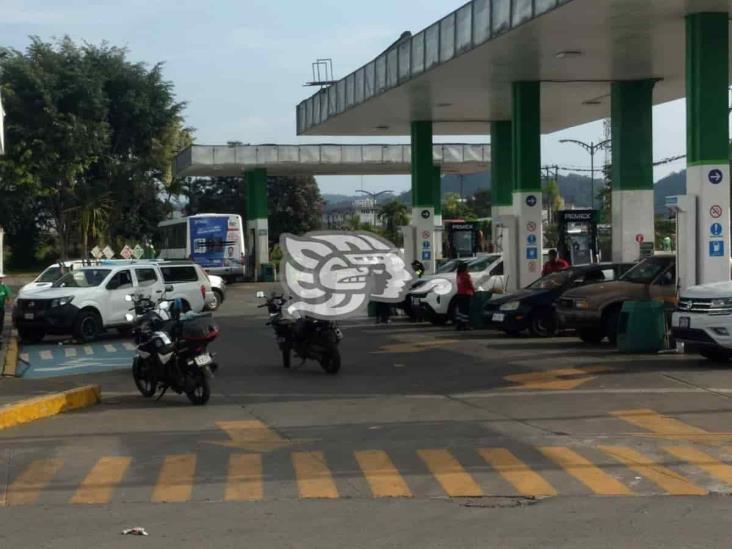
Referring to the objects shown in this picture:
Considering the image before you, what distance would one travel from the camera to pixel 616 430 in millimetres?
12547

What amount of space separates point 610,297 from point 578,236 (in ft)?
35.9

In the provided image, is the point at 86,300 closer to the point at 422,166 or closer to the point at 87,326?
the point at 87,326

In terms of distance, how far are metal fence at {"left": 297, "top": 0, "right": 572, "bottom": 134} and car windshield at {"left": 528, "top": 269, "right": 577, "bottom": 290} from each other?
5.22 m

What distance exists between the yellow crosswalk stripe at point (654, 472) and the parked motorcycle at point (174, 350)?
577 centimetres

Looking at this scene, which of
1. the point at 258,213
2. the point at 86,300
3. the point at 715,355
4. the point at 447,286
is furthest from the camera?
the point at 258,213

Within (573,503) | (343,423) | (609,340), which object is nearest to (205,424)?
(343,423)

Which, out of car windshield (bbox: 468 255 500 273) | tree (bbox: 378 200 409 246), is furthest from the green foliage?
car windshield (bbox: 468 255 500 273)

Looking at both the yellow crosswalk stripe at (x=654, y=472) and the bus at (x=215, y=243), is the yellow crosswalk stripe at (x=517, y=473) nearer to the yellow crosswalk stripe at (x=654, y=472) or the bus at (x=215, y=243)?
the yellow crosswalk stripe at (x=654, y=472)

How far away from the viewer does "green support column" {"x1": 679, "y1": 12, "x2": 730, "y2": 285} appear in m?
20.2

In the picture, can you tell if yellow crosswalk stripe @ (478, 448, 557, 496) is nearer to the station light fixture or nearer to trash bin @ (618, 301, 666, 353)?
trash bin @ (618, 301, 666, 353)

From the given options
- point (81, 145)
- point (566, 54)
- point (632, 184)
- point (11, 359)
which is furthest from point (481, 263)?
point (81, 145)

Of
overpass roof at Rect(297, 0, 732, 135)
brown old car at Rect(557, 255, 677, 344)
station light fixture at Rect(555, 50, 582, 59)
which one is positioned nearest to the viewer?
brown old car at Rect(557, 255, 677, 344)

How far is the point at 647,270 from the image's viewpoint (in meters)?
21.9

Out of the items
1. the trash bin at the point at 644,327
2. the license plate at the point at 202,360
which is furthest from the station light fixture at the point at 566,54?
the license plate at the point at 202,360
